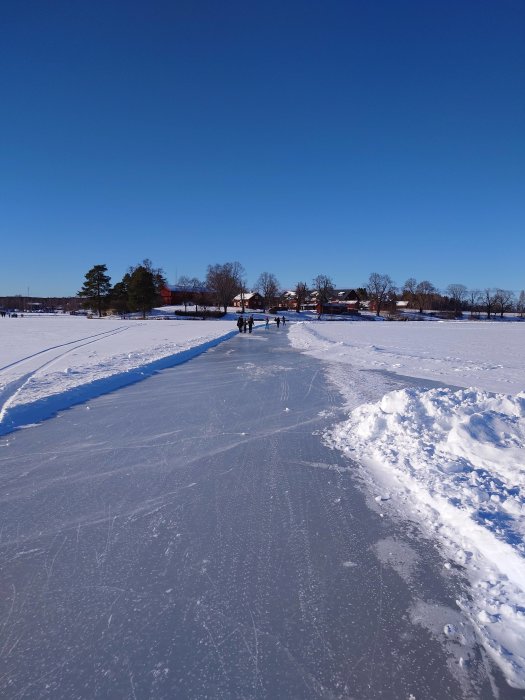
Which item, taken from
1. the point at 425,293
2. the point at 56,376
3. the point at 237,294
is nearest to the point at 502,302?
the point at 425,293

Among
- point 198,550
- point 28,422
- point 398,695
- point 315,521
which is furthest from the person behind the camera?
point 28,422

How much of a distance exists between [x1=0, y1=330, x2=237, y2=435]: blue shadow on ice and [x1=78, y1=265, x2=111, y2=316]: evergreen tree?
6632cm

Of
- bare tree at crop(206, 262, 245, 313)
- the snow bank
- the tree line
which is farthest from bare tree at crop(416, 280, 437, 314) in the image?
the snow bank

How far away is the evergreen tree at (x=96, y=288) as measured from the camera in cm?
7388

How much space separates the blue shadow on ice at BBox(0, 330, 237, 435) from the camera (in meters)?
6.88

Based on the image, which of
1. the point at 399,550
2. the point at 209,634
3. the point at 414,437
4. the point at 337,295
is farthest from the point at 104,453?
the point at 337,295

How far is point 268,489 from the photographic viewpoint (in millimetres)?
4328

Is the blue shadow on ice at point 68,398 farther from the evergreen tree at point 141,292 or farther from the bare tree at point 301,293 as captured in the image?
the bare tree at point 301,293

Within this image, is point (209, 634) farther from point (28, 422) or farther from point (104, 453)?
point (28, 422)

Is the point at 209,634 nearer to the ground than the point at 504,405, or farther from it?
nearer to the ground

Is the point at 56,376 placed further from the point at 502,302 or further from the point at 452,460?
the point at 502,302

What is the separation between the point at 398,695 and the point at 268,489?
2414mm

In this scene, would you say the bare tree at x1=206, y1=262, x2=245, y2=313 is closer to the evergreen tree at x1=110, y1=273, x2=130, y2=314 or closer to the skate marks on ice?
the evergreen tree at x1=110, y1=273, x2=130, y2=314

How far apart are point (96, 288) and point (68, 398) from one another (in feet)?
236
